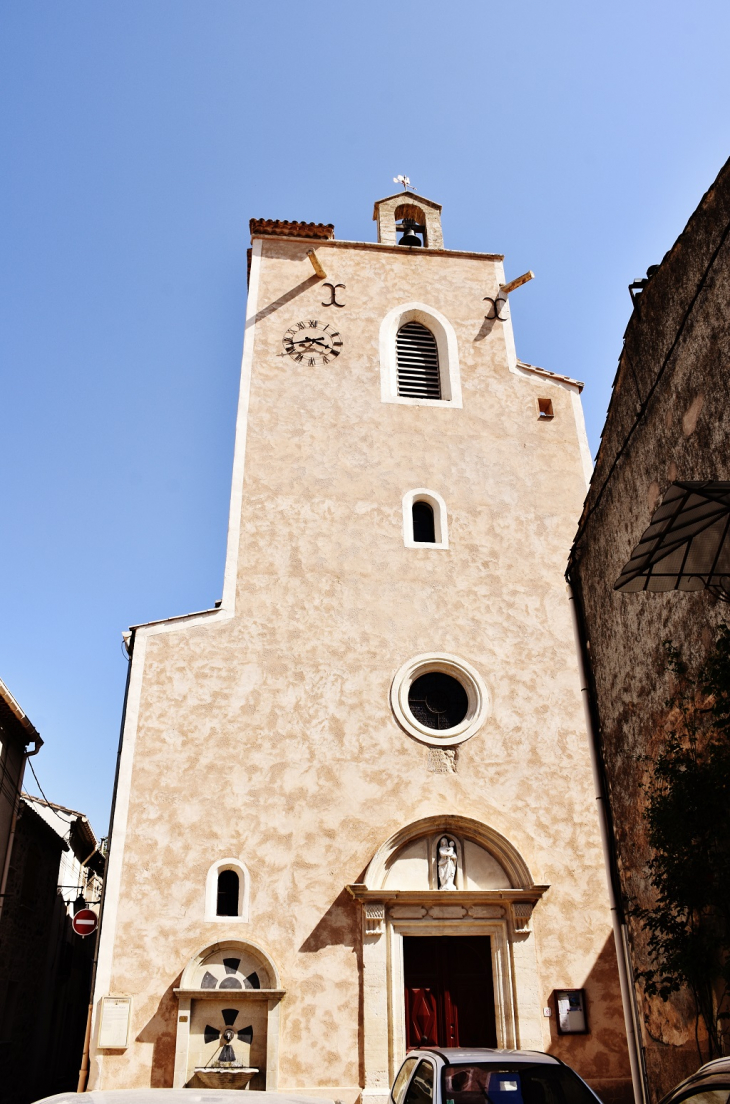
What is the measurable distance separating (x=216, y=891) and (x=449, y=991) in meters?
3.33

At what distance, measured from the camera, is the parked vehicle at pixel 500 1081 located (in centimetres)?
572

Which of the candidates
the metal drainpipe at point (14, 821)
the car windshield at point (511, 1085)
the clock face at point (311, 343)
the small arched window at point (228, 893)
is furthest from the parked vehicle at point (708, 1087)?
the clock face at point (311, 343)

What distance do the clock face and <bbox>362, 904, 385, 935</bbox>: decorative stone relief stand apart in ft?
30.7

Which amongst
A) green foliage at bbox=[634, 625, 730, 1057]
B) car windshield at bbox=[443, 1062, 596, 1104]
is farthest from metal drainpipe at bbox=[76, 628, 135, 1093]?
green foliage at bbox=[634, 625, 730, 1057]

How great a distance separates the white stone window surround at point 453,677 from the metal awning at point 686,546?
7.07 m

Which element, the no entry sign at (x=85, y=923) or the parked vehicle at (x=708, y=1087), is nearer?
the parked vehicle at (x=708, y=1087)

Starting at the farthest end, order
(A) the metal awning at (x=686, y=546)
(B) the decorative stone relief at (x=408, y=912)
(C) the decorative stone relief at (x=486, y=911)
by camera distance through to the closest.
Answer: (C) the decorative stone relief at (x=486, y=911), (B) the decorative stone relief at (x=408, y=912), (A) the metal awning at (x=686, y=546)

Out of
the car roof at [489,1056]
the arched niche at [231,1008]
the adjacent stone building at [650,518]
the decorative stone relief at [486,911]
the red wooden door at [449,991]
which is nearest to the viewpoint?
the car roof at [489,1056]

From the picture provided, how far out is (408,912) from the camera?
39.1 ft

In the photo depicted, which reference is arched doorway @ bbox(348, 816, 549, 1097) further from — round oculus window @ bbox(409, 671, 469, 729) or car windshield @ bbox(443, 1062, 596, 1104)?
car windshield @ bbox(443, 1062, 596, 1104)

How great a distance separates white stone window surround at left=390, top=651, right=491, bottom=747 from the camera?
13.1 m

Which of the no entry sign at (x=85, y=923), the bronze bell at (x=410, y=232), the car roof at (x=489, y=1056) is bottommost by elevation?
the car roof at (x=489, y=1056)

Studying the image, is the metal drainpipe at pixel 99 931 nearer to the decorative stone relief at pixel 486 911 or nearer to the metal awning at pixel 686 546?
the decorative stone relief at pixel 486 911

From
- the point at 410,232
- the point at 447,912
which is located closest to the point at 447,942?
the point at 447,912
